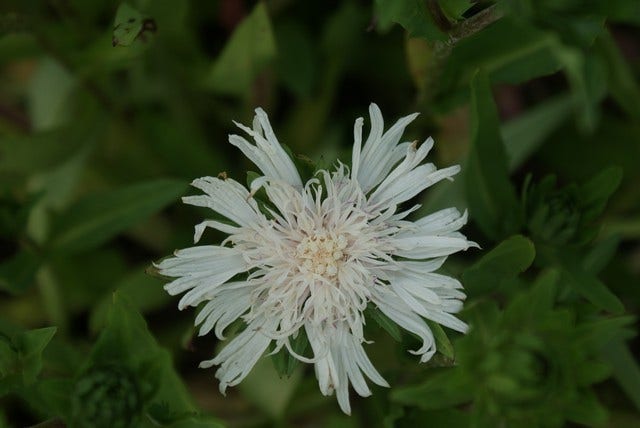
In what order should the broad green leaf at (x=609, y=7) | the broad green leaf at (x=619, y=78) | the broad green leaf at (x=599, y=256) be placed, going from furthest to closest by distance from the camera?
the broad green leaf at (x=619, y=78), the broad green leaf at (x=599, y=256), the broad green leaf at (x=609, y=7)

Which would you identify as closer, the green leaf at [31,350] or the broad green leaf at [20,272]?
the green leaf at [31,350]

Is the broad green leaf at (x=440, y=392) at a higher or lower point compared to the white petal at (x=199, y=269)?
lower

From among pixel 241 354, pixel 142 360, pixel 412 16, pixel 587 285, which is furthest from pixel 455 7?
pixel 142 360

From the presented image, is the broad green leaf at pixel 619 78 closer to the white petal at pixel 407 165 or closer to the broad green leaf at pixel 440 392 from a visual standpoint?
the white petal at pixel 407 165

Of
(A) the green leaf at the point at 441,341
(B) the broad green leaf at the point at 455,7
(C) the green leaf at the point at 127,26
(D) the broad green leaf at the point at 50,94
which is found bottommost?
A: (A) the green leaf at the point at 441,341

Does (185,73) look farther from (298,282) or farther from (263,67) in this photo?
(298,282)

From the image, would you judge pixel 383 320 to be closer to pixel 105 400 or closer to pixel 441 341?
pixel 441 341

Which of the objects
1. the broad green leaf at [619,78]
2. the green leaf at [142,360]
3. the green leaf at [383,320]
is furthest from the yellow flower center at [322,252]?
the broad green leaf at [619,78]
